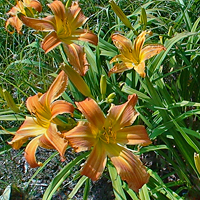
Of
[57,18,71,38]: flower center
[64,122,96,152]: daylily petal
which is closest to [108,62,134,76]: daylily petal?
[57,18,71,38]: flower center

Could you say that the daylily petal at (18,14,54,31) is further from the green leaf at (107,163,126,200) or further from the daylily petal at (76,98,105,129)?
the green leaf at (107,163,126,200)

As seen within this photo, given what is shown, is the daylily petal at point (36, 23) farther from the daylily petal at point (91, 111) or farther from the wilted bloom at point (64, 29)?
the daylily petal at point (91, 111)

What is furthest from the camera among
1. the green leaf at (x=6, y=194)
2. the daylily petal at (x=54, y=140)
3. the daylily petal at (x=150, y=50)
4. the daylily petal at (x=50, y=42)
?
the green leaf at (x=6, y=194)

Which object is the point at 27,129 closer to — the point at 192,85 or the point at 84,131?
the point at 84,131

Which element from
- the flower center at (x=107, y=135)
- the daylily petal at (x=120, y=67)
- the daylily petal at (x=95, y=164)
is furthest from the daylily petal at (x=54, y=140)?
the daylily petal at (x=120, y=67)

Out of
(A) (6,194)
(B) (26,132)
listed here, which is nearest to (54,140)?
(B) (26,132)

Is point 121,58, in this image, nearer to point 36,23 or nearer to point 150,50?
point 150,50
